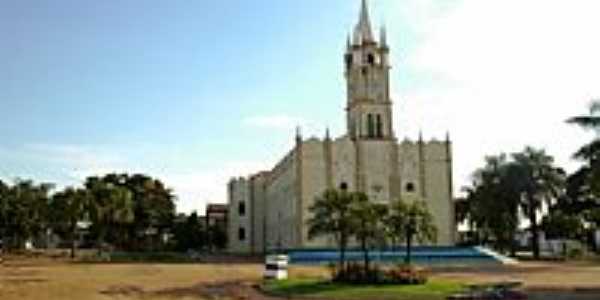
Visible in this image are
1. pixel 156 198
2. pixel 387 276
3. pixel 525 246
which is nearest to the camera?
pixel 387 276

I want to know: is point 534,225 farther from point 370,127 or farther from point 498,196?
point 370,127

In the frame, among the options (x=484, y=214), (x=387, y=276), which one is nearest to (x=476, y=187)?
(x=484, y=214)

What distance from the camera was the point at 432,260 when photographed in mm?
68500

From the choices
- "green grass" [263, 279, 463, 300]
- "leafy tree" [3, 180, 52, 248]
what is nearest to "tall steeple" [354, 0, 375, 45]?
"leafy tree" [3, 180, 52, 248]

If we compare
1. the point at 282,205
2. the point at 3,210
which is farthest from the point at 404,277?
the point at 3,210

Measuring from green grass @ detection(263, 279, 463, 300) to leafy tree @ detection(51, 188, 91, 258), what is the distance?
43.2 metres

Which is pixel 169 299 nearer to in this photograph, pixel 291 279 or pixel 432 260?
pixel 291 279

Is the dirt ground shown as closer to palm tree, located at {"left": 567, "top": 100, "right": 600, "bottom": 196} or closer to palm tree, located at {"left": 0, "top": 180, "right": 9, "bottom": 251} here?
palm tree, located at {"left": 567, "top": 100, "right": 600, "bottom": 196}

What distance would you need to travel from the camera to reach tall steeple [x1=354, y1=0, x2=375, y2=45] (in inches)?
3469

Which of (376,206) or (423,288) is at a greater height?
(376,206)

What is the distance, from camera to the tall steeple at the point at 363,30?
8812cm

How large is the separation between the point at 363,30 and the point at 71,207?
3276cm

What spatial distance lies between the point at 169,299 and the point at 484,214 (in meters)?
55.5

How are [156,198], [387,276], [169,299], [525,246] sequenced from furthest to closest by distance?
[525,246] → [156,198] → [387,276] → [169,299]
